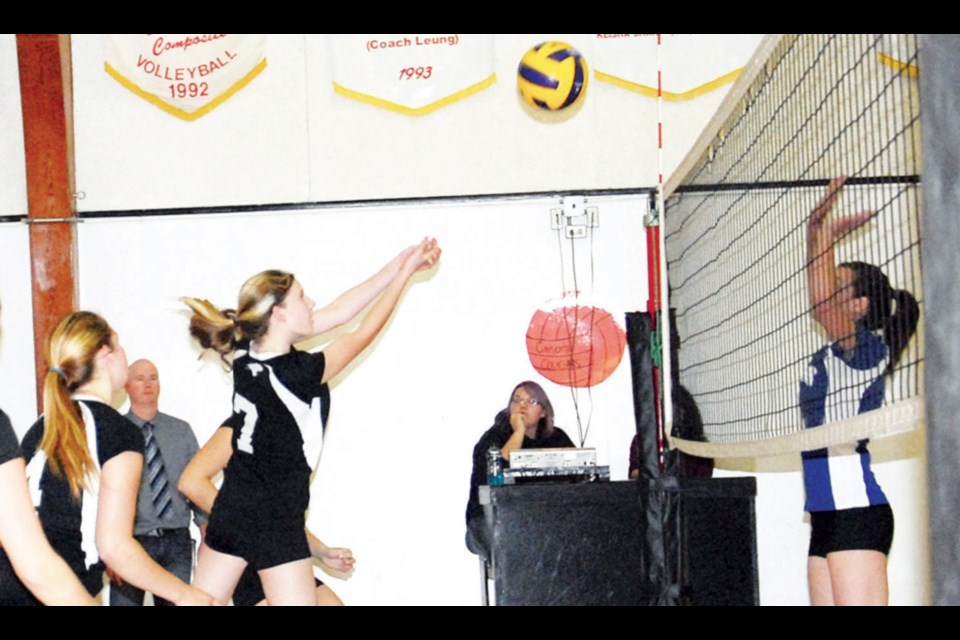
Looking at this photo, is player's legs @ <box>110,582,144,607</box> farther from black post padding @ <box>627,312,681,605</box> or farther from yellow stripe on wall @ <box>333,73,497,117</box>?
yellow stripe on wall @ <box>333,73,497,117</box>

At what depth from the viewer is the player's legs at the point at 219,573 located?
5129mm

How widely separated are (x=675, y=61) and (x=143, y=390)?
187 inches

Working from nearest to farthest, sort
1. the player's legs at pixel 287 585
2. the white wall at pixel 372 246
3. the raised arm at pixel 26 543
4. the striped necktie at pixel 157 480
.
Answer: the raised arm at pixel 26 543, the player's legs at pixel 287 585, the striped necktie at pixel 157 480, the white wall at pixel 372 246

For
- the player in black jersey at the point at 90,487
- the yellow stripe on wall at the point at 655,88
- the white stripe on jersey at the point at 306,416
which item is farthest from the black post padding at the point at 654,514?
the yellow stripe on wall at the point at 655,88

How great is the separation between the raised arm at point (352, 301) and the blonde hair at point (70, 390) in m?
1.27

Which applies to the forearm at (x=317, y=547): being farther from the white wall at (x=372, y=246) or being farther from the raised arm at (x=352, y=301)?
the white wall at (x=372, y=246)

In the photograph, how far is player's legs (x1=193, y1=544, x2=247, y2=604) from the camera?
5129 millimetres

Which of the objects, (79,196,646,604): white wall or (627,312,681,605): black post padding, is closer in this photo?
(627,312,681,605): black post padding

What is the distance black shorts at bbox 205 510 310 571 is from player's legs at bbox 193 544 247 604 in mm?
35

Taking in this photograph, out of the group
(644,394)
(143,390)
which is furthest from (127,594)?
(644,394)

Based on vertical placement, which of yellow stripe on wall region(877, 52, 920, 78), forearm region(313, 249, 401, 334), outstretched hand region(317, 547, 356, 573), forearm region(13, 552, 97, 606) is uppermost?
yellow stripe on wall region(877, 52, 920, 78)

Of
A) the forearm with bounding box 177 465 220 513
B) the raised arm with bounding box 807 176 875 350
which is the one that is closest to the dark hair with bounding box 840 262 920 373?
the raised arm with bounding box 807 176 875 350
